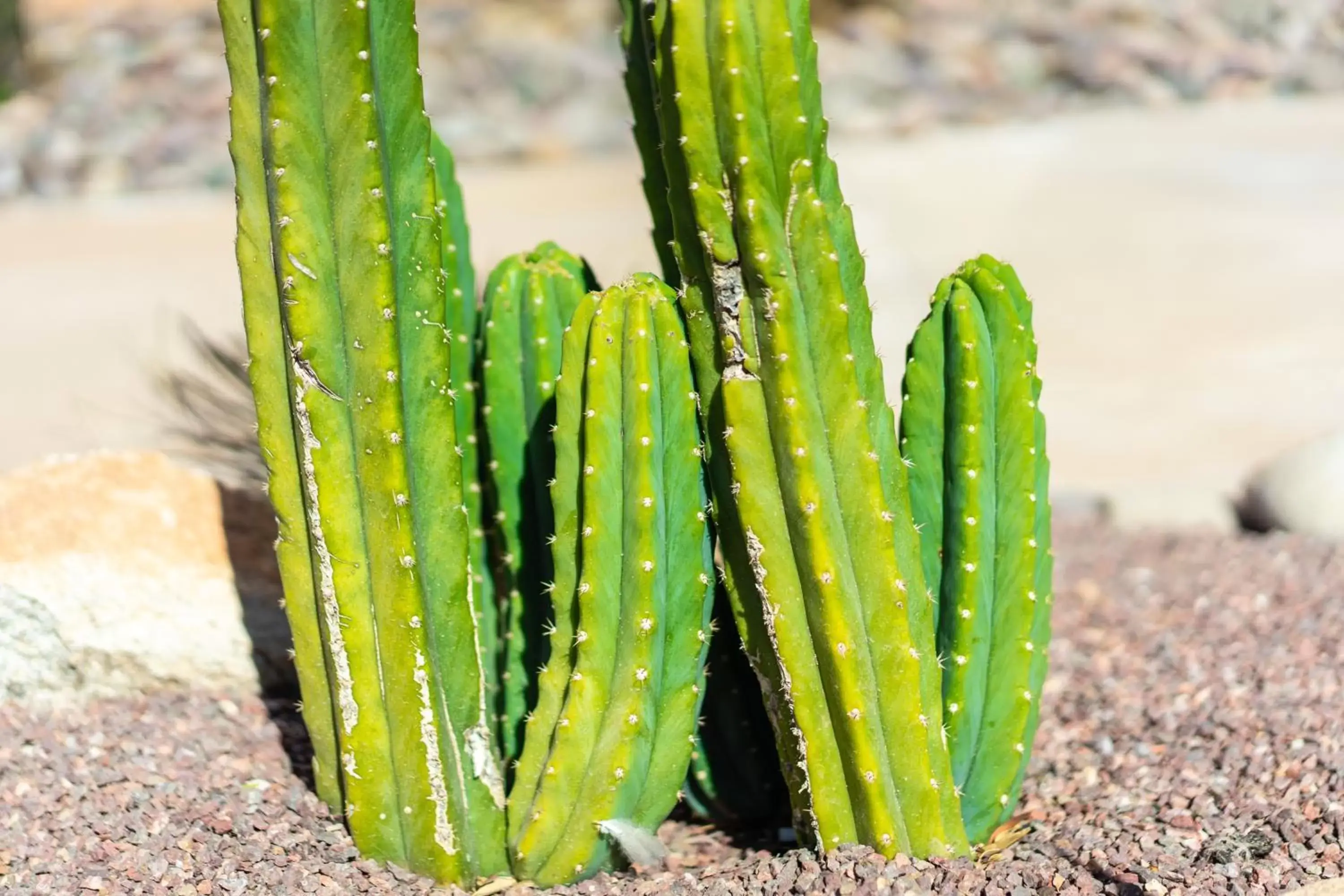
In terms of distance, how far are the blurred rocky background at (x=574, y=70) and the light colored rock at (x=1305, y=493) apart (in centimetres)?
945

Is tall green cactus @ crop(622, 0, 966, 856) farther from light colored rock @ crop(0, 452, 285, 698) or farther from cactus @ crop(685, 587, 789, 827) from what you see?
light colored rock @ crop(0, 452, 285, 698)

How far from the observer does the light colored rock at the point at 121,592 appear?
3041 millimetres

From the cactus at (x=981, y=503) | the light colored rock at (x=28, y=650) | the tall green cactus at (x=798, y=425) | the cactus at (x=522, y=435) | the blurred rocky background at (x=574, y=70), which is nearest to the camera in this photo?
the tall green cactus at (x=798, y=425)

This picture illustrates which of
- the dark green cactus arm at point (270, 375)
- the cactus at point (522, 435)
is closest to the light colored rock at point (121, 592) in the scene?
the dark green cactus arm at point (270, 375)

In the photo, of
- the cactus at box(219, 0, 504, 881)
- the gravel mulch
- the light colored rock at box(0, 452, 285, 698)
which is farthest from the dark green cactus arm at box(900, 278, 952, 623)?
the light colored rock at box(0, 452, 285, 698)

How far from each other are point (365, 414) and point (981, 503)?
1122mm

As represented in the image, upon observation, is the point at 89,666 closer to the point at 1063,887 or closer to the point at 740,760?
the point at 740,760

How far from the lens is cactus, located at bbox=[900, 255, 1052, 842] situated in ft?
8.38

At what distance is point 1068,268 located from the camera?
32.1 ft

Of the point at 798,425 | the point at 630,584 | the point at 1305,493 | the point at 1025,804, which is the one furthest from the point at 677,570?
the point at 1305,493

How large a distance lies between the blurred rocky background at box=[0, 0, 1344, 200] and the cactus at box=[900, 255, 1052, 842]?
37.7ft

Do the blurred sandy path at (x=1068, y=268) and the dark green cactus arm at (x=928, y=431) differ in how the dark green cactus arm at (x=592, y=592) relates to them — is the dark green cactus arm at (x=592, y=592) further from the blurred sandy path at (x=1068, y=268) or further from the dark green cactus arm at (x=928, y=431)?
the blurred sandy path at (x=1068, y=268)

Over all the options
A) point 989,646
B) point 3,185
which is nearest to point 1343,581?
point 989,646

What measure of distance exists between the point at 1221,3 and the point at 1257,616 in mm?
15645
